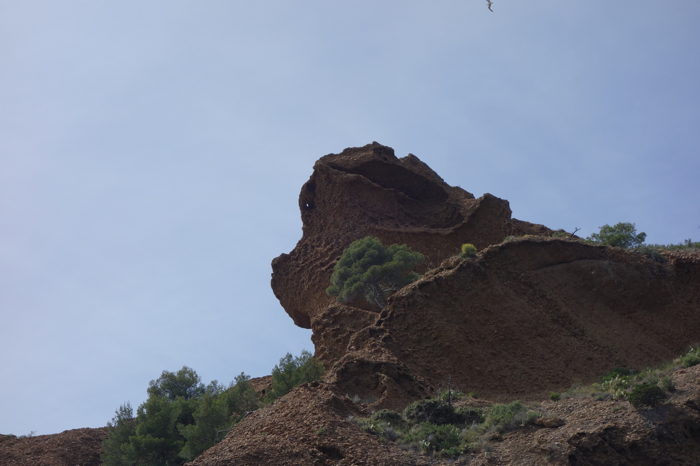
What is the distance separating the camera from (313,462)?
17062 mm

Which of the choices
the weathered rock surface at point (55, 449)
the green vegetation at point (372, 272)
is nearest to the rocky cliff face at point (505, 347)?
the green vegetation at point (372, 272)

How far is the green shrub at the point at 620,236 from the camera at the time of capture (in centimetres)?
3694

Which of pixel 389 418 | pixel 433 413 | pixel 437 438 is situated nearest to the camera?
pixel 437 438

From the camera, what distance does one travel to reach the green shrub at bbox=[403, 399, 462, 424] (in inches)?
782

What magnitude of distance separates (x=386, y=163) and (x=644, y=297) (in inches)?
738

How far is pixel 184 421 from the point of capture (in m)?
29.9

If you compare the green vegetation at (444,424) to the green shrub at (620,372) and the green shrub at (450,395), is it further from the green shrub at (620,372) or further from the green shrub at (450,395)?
the green shrub at (620,372)

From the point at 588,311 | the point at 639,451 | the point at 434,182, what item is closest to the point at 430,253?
the point at 434,182

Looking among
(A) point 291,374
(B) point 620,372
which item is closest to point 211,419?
(A) point 291,374

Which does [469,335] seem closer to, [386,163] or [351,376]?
[351,376]

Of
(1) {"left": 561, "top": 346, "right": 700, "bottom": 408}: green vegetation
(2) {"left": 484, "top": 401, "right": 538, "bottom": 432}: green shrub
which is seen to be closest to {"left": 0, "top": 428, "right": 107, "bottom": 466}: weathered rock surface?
(2) {"left": 484, "top": 401, "right": 538, "bottom": 432}: green shrub

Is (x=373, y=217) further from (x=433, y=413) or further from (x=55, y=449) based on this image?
(x=433, y=413)

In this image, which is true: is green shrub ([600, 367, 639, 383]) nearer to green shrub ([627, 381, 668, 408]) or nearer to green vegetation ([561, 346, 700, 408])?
green vegetation ([561, 346, 700, 408])

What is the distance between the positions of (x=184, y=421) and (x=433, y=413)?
43.6 feet
